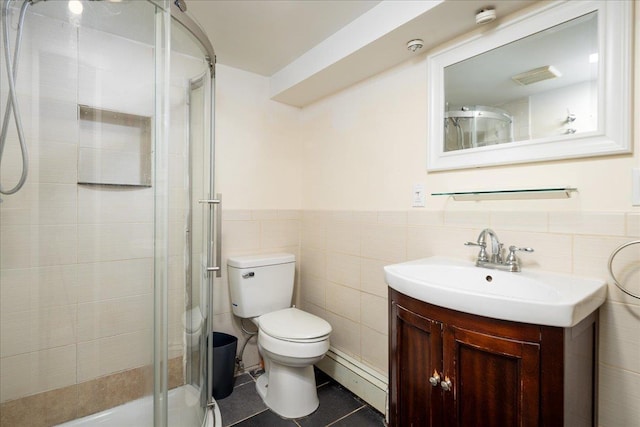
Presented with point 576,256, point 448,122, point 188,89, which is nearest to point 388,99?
point 448,122

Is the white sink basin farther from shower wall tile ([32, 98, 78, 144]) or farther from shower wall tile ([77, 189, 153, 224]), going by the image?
shower wall tile ([32, 98, 78, 144])

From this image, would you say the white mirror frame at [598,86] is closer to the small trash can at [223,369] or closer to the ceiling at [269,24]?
the ceiling at [269,24]

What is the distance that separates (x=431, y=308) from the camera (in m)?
1.04

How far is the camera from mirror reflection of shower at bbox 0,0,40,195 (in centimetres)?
111

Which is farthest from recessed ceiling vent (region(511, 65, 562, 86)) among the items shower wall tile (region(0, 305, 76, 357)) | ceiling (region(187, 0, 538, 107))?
shower wall tile (region(0, 305, 76, 357))

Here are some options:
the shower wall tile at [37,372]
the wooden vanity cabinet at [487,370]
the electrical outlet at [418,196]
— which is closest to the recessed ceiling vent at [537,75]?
the electrical outlet at [418,196]

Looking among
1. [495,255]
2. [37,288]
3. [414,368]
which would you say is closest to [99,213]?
[37,288]

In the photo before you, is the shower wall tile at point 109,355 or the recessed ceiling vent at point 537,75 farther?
the shower wall tile at point 109,355

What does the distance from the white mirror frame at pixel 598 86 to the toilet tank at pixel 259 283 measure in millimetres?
1243

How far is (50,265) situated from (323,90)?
1786 mm

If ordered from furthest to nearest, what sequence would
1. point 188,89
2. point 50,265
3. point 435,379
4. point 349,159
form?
1. point 349,159
2. point 188,89
3. point 50,265
4. point 435,379

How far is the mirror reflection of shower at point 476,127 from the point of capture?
4.31ft

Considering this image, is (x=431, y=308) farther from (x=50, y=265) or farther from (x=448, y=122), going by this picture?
(x=50, y=265)

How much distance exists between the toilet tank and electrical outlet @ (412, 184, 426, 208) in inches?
38.6
